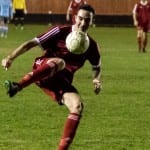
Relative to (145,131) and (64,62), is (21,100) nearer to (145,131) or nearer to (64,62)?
(145,131)

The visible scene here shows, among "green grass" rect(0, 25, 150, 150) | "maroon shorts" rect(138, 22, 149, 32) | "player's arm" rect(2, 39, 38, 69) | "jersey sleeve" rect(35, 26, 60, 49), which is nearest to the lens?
"player's arm" rect(2, 39, 38, 69)

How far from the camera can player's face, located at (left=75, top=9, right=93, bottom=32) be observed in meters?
8.83

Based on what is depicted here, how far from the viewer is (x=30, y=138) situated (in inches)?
403

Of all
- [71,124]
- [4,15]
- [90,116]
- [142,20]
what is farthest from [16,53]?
[4,15]

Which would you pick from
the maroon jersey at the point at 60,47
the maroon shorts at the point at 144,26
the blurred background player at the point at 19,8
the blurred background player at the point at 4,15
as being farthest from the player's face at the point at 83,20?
the blurred background player at the point at 19,8

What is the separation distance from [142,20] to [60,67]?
21.9 meters

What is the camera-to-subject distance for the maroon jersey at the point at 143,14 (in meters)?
30.4

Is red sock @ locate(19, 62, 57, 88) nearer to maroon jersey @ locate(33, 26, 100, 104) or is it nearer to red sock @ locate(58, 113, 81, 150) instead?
maroon jersey @ locate(33, 26, 100, 104)

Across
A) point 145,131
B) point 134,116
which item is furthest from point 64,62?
point 134,116

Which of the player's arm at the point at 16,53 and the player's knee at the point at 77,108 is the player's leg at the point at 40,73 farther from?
Result: the player's knee at the point at 77,108

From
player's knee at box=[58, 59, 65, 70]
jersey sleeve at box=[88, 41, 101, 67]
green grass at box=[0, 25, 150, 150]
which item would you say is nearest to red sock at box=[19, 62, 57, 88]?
player's knee at box=[58, 59, 65, 70]

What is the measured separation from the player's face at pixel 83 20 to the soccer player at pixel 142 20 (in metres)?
20.0

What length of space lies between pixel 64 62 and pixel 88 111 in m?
4.14

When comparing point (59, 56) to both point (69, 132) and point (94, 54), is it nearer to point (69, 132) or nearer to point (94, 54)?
point (94, 54)
